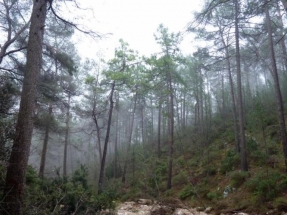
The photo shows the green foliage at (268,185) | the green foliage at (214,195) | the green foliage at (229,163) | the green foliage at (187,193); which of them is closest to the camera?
the green foliage at (268,185)

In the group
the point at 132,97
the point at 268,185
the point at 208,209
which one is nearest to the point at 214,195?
the point at 208,209

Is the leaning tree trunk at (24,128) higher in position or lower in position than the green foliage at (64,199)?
higher

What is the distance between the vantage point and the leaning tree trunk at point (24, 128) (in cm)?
439

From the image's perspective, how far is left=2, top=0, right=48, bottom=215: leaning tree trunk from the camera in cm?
439

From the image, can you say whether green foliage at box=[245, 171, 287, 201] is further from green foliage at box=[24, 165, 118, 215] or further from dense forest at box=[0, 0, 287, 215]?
green foliage at box=[24, 165, 118, 215]

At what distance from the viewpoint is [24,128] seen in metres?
4.83

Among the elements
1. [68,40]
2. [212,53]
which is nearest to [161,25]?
[212,53]

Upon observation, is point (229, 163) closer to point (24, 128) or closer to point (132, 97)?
point (24, 128)

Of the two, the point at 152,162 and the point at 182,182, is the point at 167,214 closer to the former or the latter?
the point at 152,162

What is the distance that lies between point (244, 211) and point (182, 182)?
21.0 ft

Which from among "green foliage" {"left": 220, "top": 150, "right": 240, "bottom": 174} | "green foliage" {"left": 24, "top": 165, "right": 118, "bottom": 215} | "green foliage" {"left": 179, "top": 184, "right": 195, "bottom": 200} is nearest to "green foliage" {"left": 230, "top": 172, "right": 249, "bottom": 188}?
"green foliage" {"left": 220, "top": 150, "right": 240, "bottom": 174}

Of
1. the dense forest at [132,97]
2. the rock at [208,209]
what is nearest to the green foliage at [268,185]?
the dense forest at [132,97]

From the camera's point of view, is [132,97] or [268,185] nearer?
[268,185]

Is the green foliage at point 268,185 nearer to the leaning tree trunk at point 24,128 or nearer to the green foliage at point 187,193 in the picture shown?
the green foliage at point 187,193
